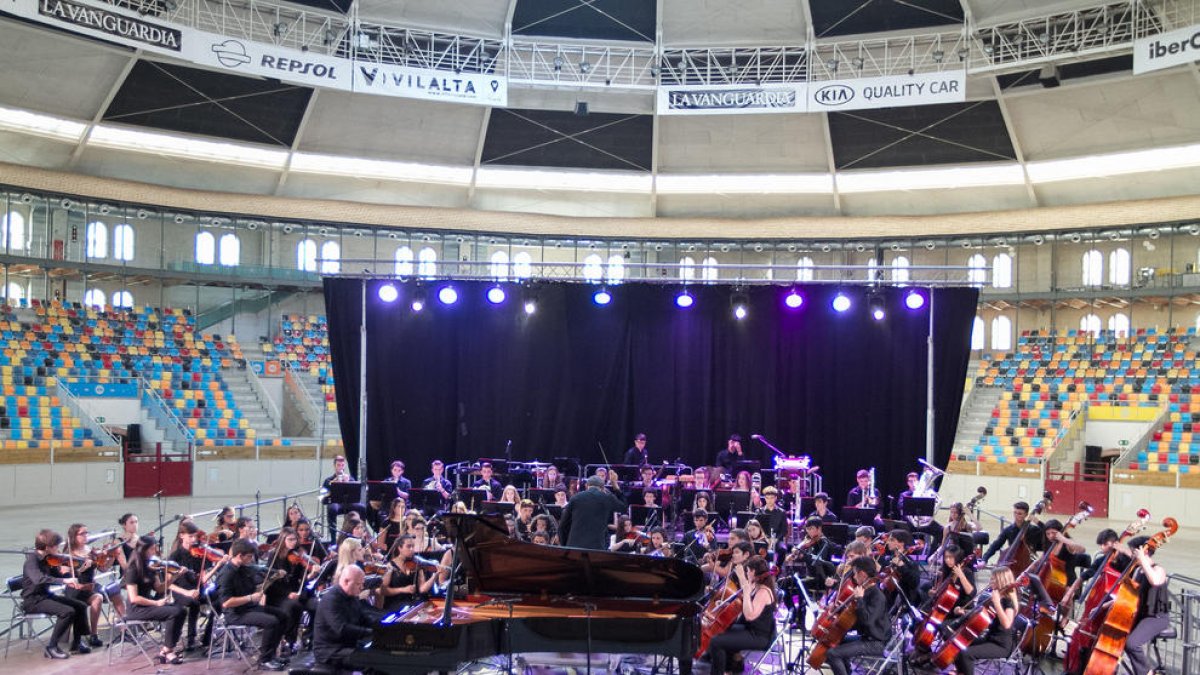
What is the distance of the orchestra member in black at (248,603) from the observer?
10766 millimetres

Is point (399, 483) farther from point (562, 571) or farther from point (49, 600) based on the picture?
point (562, 571)

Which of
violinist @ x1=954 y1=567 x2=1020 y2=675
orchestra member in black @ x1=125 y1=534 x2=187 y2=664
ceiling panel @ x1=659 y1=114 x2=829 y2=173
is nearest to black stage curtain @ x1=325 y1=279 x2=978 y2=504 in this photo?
orchestra member in black @ x1=125 y1=534 x2=187 y2=664

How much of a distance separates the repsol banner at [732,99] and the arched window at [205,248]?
1984 centimetres

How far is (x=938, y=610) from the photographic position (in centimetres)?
1070

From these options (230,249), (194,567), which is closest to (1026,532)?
(194,567)

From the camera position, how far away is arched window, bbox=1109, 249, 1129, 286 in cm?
3634

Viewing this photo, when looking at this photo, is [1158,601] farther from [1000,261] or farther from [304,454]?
[1000,261]

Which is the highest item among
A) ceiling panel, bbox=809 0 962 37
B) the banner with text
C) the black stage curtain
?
ceiling panel, bbox=809 0 962 37

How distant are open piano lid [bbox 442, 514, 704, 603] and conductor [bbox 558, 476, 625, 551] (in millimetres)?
2522

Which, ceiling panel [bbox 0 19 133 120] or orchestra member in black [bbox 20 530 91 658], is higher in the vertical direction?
ceiling panel [bbox 0 19 133 120]

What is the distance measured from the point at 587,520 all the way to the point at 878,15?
17.6 m

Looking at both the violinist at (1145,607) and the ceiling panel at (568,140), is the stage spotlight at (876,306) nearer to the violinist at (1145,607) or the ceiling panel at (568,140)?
the violinist at (1145,607)

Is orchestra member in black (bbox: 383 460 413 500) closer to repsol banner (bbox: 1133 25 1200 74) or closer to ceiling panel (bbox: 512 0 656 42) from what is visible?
ceiling panel (bbox: 512 0 656 42)

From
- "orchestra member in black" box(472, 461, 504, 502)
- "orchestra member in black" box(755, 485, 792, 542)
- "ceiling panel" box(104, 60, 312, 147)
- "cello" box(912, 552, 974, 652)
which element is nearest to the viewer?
"cello" box(912, 552, 974, 652)
